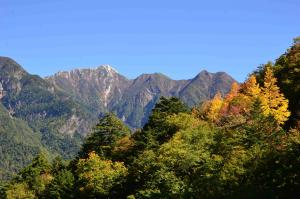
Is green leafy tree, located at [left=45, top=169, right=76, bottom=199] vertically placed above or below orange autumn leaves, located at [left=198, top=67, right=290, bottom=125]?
below

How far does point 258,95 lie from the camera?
72.9m

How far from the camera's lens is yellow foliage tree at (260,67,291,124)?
68.2m

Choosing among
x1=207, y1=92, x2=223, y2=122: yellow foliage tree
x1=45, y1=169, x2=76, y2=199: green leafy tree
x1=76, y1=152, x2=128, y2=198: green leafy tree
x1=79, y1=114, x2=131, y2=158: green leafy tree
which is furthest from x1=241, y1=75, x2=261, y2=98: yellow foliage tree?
x1=45, y1=169, x2=76, y2=199: green leafy tree

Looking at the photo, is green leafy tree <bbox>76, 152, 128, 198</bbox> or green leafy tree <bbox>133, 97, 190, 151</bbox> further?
green leafy tree <bbox>133, 97, 190, 151</bbox>

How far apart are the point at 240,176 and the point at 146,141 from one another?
36.5 meters

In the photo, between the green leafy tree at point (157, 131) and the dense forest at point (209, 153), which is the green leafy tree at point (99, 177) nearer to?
the dense forest at point (209, 153)

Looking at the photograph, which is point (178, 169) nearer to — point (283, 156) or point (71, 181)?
point (283, 156)

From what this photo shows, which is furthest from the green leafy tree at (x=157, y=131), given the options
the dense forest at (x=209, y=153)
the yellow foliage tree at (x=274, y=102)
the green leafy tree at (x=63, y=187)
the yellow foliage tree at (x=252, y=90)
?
the yellow foliage tree at (x=274, y=102)

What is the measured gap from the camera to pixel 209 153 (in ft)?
184

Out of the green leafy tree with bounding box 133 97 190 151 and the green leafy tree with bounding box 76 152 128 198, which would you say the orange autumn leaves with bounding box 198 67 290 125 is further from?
the green leafy tree with bounding box 76 152 128 198

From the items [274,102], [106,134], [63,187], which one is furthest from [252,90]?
[106,134]

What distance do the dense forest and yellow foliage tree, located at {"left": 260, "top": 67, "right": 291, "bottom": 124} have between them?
0.14m

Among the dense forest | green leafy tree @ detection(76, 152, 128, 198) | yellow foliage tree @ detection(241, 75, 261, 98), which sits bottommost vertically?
green leafy tree @ detection(76, 152, 128, 198)

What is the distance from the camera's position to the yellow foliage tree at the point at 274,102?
68188mm
